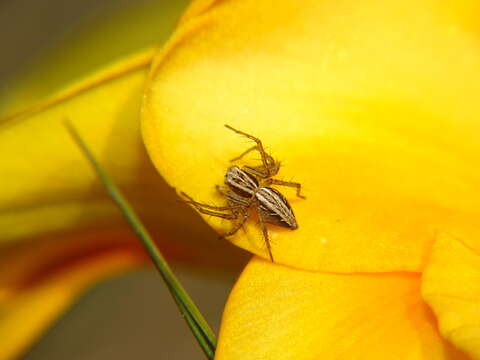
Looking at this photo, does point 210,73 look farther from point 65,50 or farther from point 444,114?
point 65,50

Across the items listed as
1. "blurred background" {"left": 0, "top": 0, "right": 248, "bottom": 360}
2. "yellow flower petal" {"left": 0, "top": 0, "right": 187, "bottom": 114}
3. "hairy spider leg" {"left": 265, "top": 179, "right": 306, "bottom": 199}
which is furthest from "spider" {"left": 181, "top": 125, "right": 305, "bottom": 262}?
"blurred background" {"left": 0, "top": 0, "right": 248, "bottom": 360}

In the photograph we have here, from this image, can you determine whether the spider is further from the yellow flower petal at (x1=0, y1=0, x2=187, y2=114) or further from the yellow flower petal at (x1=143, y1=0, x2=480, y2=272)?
the yellow flower petal at (x1=0, y1=0, x2=187, y2=114)

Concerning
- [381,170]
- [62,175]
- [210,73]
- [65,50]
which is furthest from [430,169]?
[65,50]

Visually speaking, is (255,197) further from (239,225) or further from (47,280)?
(47,280)

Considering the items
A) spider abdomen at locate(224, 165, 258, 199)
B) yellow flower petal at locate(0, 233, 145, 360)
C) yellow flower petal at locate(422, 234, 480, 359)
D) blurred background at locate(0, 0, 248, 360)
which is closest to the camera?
yellow flower petal at locate(422, 234, 480, 359)

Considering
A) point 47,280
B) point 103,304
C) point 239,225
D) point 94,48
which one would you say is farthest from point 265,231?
point 103,304

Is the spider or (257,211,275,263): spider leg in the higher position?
the spider

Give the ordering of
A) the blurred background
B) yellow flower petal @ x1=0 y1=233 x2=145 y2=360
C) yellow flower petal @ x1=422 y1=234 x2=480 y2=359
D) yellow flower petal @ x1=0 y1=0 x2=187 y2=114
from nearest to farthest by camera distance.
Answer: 1. yellow flower petal @ x1=422 y1=234 x2=480 y2=359
2. yellow flower petal @ x1=0 y1=233 x2=145 y2=360
3. yellow flower petal @ x1=0 y1=0 x2=187 y2=114
4. the blurred background

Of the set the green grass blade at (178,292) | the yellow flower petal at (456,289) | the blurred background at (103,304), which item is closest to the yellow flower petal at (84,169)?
the green grass blade at (178,292)
